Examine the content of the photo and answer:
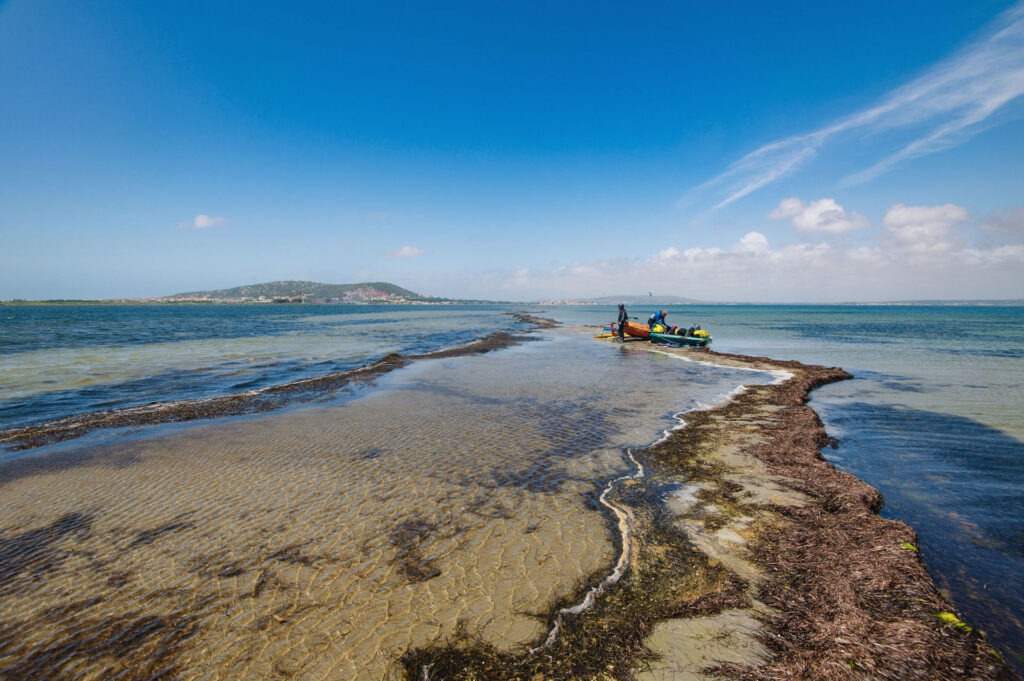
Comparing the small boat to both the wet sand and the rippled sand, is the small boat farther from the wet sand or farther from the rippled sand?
the wet sand

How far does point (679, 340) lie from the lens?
1423 inches

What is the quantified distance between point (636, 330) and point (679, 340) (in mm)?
5057

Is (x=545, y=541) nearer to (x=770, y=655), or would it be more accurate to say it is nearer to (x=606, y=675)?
(x=606, y=675)

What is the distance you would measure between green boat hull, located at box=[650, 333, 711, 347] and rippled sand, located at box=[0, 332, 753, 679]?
24.7 meters

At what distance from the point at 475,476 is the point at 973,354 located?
136 feet

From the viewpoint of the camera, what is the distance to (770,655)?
4.22 meters

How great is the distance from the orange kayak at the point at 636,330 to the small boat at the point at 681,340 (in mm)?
1431

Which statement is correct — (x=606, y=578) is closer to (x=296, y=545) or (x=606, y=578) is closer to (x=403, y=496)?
(x=403, y=496)

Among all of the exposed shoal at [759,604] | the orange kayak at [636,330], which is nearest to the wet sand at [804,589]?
the exposed shoal at [759,604]

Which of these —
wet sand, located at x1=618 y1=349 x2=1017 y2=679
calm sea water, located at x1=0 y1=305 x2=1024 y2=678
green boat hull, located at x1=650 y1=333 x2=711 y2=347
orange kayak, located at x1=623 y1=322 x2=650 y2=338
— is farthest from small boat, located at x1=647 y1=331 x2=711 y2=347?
wet sand, located at x1=618 y1=349 x2=1017 y2=679

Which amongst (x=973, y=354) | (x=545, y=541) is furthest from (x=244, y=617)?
(x=973, y=354)

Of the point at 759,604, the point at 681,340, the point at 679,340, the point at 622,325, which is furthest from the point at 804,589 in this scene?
the point at 622,325

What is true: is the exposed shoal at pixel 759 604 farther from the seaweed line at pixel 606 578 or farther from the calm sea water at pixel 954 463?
the calm sea water at pixel 954 463

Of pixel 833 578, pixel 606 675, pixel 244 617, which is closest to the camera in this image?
pixel 606 675
